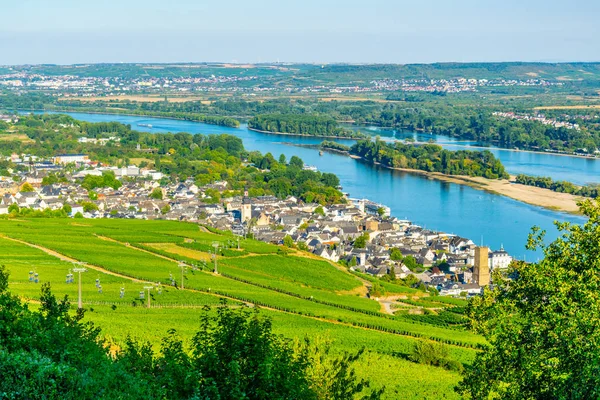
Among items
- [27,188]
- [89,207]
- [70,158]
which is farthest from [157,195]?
[70,158]

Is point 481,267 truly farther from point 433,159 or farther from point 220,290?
point 433,159

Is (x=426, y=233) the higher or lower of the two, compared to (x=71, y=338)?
lower

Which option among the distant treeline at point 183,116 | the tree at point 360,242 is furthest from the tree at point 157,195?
the distant treeline at point 183,116

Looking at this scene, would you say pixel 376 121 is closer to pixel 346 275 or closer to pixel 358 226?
pixel 358 226

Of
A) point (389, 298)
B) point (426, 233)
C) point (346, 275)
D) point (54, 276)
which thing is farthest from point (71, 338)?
point (426, 233)

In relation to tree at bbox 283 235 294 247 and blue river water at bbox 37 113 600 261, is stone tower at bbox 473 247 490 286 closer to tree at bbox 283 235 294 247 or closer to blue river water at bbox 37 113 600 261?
blue river water at bbox 37 113 600 261

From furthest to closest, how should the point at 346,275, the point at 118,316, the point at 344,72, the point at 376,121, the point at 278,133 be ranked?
the point at 344,72 < the point at 376,121 < the point at 278,133 < the point at 346,275 < the point at 118,316

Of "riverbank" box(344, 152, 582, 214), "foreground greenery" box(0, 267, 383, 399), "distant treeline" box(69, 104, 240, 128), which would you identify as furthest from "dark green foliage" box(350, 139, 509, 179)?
"foreground greenery" box(0, 267, 383, 399)
